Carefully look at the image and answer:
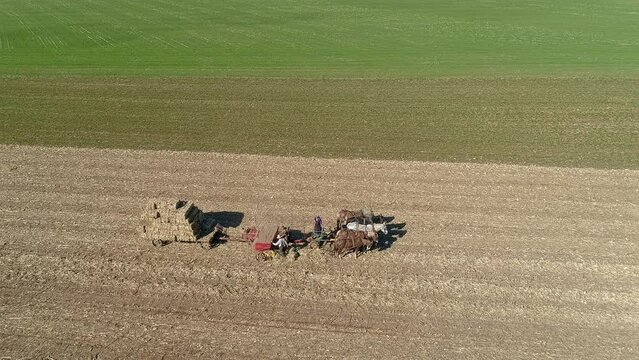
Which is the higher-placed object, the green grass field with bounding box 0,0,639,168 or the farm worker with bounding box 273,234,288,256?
the green grass field with bounding box 0,0,639,168

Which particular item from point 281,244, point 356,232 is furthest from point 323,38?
point 281,244

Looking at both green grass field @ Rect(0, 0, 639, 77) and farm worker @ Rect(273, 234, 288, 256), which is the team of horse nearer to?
farm worker @ Rect(273, 234, 288, 256)

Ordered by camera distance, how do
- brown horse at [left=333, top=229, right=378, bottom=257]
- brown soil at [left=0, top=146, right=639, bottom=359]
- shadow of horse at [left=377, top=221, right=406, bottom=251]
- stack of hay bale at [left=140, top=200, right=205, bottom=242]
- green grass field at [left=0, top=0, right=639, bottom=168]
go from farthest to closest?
green grass field at [left=0, top=0, right=639, bottom=168] < stack of hay bale at [left=140, top=200, right=205, bottom=242] < shadow of horse at [left=377, top=221, right=406, bottom=251] < brown horse at [left=333, top=229, right=378, bottom=257] < brown soil at [left=0, top=146, right=639, bottom=359]

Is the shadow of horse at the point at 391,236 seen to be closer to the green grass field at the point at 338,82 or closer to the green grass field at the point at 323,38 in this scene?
the green grass field at the point at 338,82

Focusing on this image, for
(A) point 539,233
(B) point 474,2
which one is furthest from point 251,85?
(B) point 474,2

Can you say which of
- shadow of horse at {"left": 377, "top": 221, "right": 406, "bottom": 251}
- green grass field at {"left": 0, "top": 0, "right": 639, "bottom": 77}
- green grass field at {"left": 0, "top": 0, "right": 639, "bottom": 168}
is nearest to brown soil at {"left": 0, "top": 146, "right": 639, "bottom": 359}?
shadow of horse at {"left": 377, "top": 221, "right": 406, "bottom": 251}

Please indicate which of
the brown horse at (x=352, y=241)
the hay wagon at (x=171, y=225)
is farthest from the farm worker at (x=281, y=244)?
the hay wagon at (x=171, y=225)
